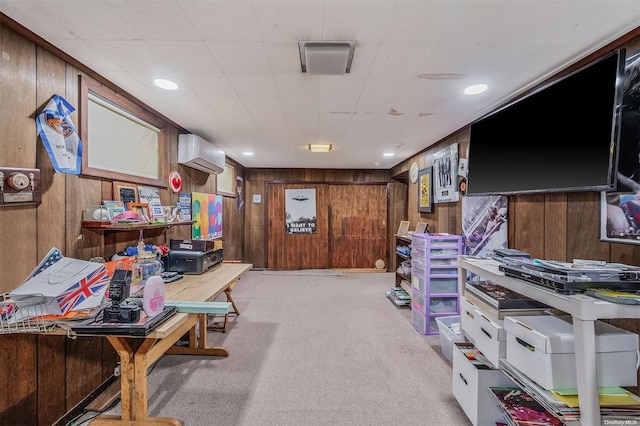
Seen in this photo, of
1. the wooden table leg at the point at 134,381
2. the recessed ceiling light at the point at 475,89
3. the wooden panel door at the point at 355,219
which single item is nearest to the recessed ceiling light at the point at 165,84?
the wooden table leg at the point at 134,381

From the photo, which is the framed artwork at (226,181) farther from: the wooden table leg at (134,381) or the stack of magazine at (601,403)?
the stack of magazine at (601,403)

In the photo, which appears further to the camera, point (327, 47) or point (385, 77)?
point (385, 77)

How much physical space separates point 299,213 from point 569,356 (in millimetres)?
5188

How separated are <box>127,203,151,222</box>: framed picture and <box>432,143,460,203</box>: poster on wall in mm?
3071

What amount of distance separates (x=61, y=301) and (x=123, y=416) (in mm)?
672

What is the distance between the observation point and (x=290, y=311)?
3578 mm

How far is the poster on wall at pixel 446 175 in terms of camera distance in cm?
311

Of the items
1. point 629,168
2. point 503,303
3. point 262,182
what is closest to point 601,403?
point 503,303

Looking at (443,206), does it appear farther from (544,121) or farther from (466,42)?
(466,42)

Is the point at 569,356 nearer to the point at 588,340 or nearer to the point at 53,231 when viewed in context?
the point at 588,340

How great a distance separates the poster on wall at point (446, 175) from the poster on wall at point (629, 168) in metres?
1.68

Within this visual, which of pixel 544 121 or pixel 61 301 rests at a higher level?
pixel 544 121

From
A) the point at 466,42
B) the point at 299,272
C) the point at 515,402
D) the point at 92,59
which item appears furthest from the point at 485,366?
the point at 299,272

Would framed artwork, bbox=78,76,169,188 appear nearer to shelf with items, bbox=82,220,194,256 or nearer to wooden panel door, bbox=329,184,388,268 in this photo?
shelf with items, bbox=82,220,194,256
